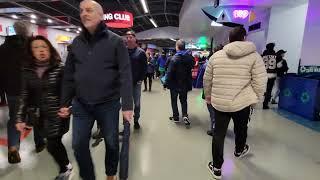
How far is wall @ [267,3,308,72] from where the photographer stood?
7.03 metres

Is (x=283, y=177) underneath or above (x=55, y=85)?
underneath

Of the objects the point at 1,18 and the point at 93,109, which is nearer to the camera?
the point at 93,109

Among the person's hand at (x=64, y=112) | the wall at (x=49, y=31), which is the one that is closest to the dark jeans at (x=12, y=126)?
the person's hand at (x=64, y=112)

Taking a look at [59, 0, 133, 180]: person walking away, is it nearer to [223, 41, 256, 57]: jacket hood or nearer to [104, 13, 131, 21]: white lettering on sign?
[223, 41, 256, 57]: jacket hood

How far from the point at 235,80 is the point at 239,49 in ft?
0.93

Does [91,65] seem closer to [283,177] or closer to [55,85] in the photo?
[55,85]

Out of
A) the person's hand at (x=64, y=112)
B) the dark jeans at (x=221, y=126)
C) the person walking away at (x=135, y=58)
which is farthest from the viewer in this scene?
the person walking away at (x=135, y=58)

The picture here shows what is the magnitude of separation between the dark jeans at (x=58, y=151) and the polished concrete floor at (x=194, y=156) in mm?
169

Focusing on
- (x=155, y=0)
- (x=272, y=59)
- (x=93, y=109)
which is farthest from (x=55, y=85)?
(x=155, y=0)

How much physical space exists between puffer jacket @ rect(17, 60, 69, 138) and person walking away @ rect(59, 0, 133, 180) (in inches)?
6.3

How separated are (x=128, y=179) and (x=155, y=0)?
14685 millimetres

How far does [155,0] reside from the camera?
1598cm

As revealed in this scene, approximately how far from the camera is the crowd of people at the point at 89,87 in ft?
6.36

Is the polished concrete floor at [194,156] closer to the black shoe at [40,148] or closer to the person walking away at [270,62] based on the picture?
the black shoe at [40,148]
